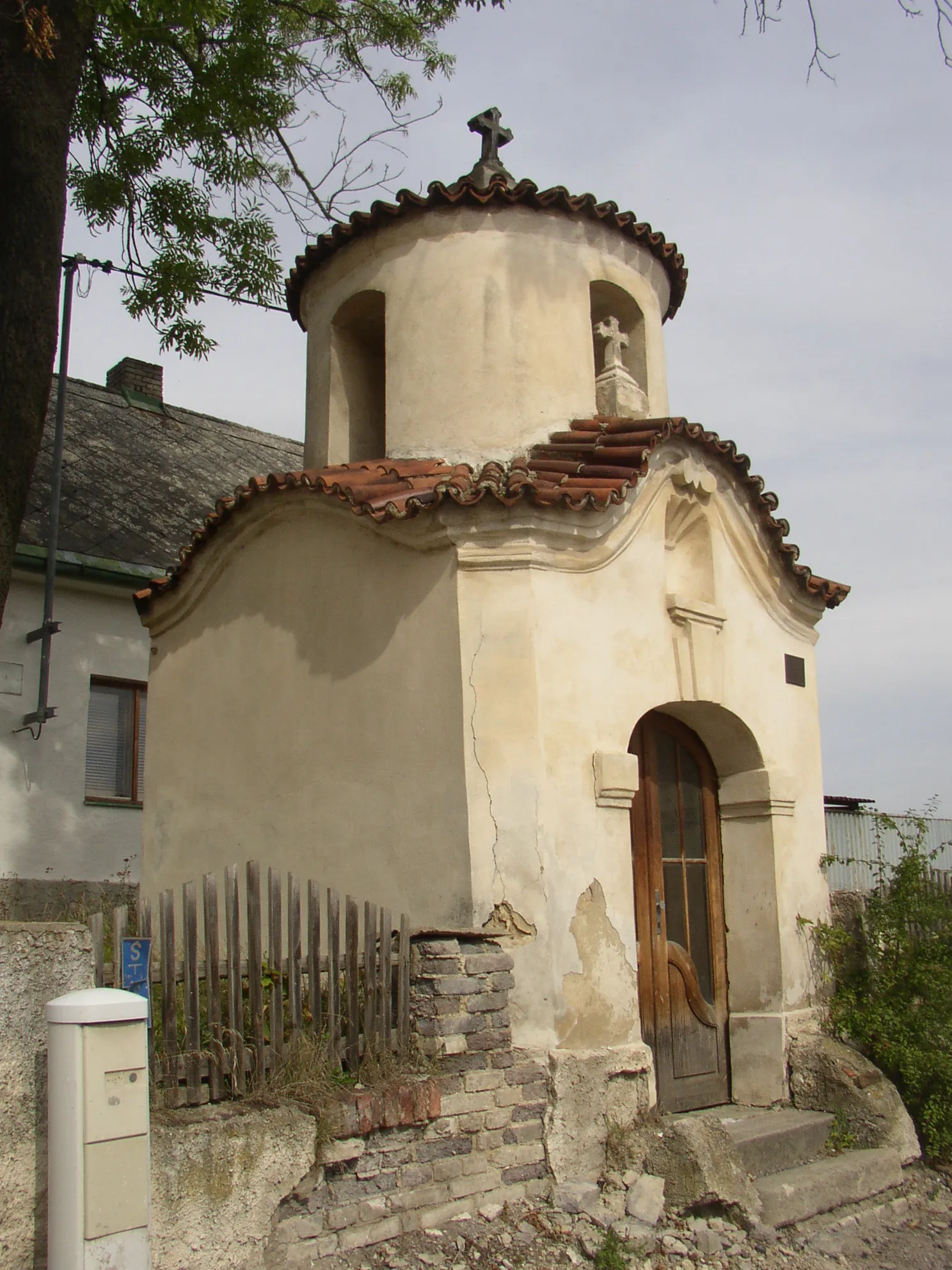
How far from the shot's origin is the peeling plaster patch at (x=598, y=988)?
6.43m

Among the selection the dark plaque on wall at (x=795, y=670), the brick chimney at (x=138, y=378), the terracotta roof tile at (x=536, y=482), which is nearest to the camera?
the terracotta roof tile at (x=536, y=482)

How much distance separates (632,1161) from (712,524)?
3.90 m

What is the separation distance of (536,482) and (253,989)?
3.20 m

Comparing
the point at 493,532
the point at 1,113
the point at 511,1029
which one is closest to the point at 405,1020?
the point at 511,1029

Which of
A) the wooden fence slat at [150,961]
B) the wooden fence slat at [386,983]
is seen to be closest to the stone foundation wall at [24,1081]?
the wooden fence slat at [150,961]

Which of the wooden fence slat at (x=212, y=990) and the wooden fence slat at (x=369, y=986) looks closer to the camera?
the wooden fence slat at (x=212, y=990)

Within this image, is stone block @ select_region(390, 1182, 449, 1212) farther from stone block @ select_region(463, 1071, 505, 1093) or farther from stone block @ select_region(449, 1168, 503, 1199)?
stone block @ select_region(463, 1071, 505, 1093)

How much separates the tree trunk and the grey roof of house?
5.00m

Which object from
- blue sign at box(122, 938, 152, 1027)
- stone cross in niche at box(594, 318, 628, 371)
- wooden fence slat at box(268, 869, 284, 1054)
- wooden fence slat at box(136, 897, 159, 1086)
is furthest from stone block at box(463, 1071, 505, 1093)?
stone cross in niche at box(594, 318, 628, 371)

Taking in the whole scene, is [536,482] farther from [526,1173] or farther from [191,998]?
[526,1173]

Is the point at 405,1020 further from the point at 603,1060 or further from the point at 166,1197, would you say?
the point at 166,1197

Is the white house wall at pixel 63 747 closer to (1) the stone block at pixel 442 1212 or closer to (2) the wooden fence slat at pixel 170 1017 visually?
(1) the stone block at pixel 442 1212

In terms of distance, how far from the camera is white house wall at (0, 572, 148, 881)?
1077 centimetres

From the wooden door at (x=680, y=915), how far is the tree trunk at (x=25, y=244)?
4.13 metres
